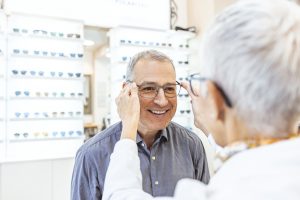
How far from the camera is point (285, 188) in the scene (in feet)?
1.78

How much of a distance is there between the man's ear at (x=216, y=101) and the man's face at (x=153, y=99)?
2.20 feet

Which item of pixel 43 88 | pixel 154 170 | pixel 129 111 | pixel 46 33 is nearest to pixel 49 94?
pixel 43 88

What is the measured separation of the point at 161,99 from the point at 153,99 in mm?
36

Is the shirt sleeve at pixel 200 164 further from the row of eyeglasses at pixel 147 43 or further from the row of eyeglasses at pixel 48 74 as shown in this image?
the row of eyeglasses at pixel 147 43

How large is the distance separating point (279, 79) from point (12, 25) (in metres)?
3.50

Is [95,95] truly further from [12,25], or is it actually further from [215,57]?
[215,57]

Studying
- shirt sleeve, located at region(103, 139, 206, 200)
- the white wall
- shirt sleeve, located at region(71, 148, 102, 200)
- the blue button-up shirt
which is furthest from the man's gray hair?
the white wall

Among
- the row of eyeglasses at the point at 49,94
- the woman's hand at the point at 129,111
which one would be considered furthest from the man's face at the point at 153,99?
the row of eyeglasses at the point at 49,94

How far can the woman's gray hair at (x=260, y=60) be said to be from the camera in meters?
0.60

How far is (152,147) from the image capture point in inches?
55.2

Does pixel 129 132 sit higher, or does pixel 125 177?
pixel 129 132

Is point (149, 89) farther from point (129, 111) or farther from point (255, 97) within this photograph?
point (255, 97)

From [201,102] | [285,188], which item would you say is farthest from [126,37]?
[285,188]

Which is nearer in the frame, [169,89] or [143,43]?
[169,89]
